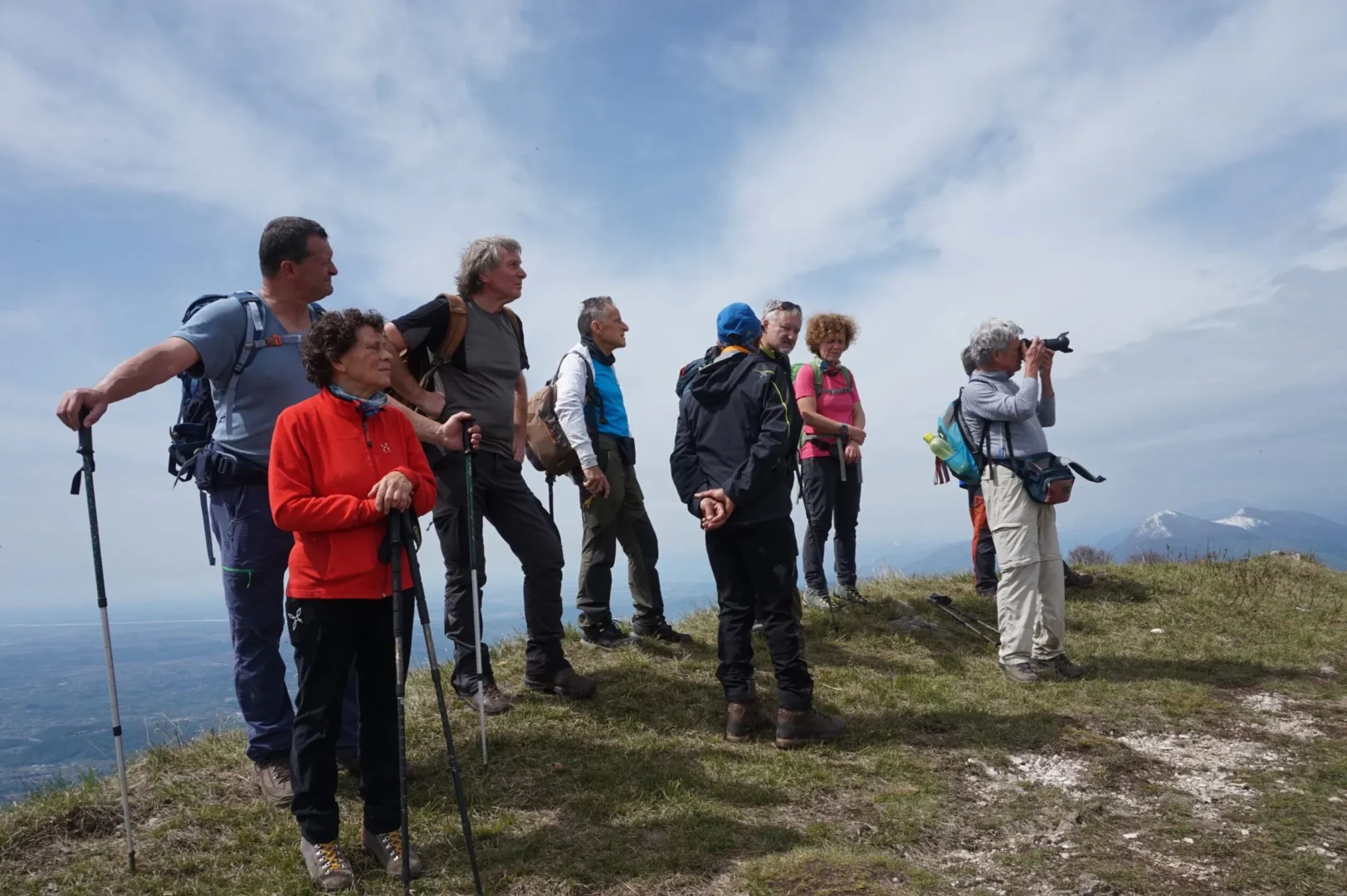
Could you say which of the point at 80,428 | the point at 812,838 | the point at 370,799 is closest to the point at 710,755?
the point at 812,838

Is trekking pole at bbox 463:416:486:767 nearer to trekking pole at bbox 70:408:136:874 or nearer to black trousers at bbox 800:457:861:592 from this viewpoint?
trekking pole at bbox 70:408:136:874

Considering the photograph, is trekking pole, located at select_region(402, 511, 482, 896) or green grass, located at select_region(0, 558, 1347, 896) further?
green grass, located at select_region(0, 558, 1347, 896)

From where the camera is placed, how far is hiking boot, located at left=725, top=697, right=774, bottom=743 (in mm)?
5312

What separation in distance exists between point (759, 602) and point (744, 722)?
853mm

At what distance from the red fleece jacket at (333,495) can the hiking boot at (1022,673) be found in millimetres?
5332

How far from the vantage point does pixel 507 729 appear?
5.22 metres

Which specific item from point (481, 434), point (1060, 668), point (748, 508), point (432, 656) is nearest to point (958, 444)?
point (1060, 668)

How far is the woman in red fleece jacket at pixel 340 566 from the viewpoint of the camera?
338cm

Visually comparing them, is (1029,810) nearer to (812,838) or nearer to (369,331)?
(812,838)

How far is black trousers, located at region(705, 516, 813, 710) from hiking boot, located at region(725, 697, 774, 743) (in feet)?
0.20

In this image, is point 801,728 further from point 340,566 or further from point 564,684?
point 340,566

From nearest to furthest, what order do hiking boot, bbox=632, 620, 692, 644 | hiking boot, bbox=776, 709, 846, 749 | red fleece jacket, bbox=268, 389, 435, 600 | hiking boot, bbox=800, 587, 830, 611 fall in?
1. red fleece jacket, bbox=268, 389, 435, 600
2. hiking boot, bbox=776, 709, 846, 749
3. hiking boot, bbox=632, 620, 692, 644
4. hiking boot, bbox=800, 587, 830, 611

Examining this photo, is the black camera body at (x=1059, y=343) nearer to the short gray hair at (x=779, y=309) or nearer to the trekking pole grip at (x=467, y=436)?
the short gray hair at (x=779, y=309)

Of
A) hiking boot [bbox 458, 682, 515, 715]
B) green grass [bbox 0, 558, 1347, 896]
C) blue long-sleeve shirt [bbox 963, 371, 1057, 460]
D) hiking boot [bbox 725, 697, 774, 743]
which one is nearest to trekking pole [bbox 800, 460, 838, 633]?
green grass [bbox 0, 558, 1347, 896]
